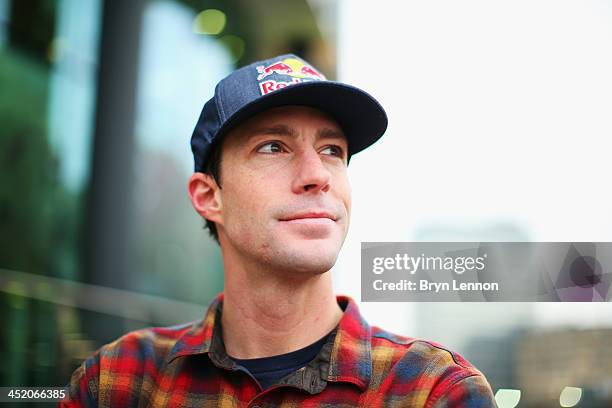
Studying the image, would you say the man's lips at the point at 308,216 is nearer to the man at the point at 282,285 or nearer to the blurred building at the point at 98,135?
the man at the point at 282,285

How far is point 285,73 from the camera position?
2.16m

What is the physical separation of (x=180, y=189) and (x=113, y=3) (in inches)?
69.4

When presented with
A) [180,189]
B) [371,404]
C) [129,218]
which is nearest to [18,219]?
[129,218]

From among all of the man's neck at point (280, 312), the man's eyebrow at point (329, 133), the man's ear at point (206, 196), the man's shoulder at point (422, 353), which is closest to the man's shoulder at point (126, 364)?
the man's neck at point (280, 312)

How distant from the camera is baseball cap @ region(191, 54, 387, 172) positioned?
2.07m

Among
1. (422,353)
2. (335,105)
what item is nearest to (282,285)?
(422,353)

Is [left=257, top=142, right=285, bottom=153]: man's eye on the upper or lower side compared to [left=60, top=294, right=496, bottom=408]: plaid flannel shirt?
upper

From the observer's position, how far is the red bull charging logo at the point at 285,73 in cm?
210

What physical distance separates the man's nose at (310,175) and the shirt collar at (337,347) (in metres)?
0.38

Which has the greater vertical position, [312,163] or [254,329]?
[312,163]

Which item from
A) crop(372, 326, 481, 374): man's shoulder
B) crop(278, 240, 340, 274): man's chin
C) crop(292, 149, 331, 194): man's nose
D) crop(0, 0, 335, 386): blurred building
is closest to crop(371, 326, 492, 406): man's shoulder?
crop(372, 326, 481, 374): man's shoulder

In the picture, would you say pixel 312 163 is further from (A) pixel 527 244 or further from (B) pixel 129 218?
(B) pixel 129 218

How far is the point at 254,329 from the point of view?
2176 millimetres

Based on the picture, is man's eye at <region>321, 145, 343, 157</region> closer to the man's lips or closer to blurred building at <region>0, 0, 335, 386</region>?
the man's lips
